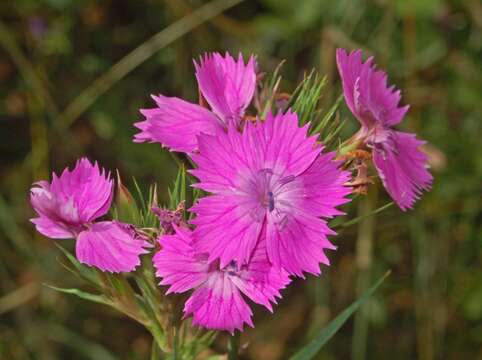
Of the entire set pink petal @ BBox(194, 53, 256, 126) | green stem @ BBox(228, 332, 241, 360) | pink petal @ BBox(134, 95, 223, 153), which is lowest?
green stem @ BBox(228, 332, 241, 360)

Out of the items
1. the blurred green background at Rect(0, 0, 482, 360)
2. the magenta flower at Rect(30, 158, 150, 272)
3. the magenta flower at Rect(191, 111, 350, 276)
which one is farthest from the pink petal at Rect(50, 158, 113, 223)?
the blurred green background at Rect(0, 0, 482, 360)

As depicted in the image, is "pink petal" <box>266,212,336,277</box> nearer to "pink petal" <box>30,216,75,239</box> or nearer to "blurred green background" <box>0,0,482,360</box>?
"pink petal" <box>30,216,75,239</box>

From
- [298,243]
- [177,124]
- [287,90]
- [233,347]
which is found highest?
[287,90]

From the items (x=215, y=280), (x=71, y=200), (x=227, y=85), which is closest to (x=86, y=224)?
(x=71, y=200)

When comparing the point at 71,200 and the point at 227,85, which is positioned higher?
the point at 227,85

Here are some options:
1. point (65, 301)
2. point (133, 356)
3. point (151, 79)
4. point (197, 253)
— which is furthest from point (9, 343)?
point (197, 253)

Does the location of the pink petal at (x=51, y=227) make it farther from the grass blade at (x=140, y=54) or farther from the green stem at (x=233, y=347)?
the grass blade at (x=140, y=54)

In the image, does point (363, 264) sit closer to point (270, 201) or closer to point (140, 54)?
point (140, 54)
